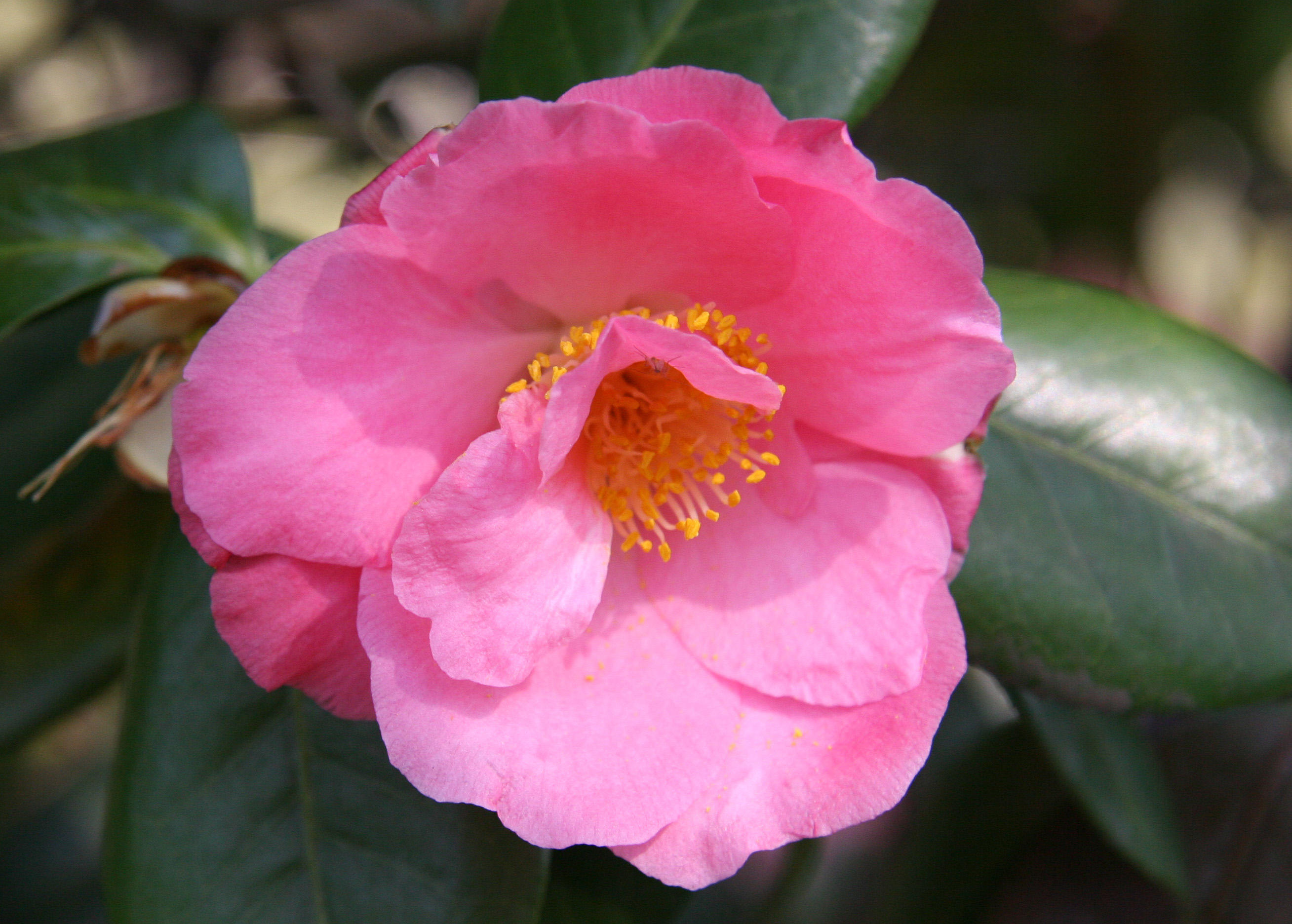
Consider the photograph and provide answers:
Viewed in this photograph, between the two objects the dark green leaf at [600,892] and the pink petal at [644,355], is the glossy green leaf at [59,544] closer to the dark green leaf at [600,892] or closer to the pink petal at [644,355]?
the dark green leaf at [600,892]

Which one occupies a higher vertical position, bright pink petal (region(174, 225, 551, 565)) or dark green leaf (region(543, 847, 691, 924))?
bright pink petal (region(174, 225, 551, 565))

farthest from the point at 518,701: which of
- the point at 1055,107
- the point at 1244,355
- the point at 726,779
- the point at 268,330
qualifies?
the point at 1055,107

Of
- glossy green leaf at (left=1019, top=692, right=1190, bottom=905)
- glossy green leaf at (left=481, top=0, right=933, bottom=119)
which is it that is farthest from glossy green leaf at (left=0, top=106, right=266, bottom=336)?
glossy green leaf at (left=1019, top=692, right=1190, bottom=905)

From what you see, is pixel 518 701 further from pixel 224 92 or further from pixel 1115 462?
pixel 224 92

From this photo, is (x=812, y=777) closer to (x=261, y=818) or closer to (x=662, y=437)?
(x=662, y=437)

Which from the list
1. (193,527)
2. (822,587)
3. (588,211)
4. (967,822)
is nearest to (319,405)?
(193,527)

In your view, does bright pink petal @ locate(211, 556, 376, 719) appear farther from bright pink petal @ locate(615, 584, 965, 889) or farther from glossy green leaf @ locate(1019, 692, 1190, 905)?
glossy green leaf @ locate(1019, 692, 1190, 905)
